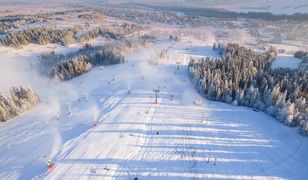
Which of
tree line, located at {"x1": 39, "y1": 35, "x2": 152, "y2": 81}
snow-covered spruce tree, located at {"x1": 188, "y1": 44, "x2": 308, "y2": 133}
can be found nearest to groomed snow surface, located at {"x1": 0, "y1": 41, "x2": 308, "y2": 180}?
snow-covered spruce tree, located at {"x1": 188, "y1": 44, "x2": 308, "y2": 133}

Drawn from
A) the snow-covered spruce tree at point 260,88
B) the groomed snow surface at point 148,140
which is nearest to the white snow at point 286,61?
the snow-covered spruce tree at point 260,88

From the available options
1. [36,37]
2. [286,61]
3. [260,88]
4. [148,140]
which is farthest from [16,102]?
[286,61]

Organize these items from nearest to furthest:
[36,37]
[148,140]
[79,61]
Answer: [148,140] < [79,61] < [36,37]

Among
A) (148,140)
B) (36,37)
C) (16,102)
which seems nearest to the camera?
(148,140)

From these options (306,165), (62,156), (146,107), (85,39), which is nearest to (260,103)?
(306,165)

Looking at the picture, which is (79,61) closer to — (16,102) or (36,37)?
(16,102)

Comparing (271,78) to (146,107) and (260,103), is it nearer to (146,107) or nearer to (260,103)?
(260,103)
